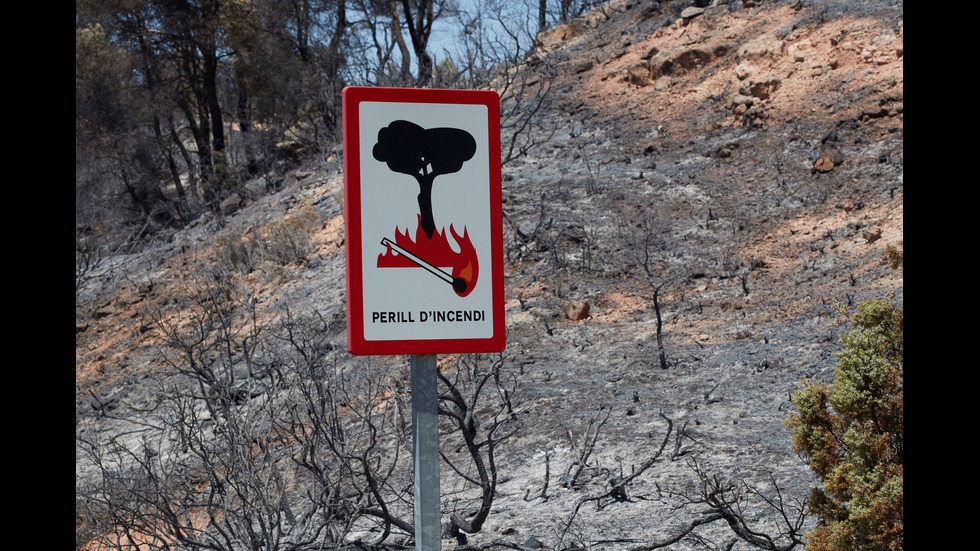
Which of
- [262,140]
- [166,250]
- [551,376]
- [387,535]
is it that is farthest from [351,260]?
[262,140]

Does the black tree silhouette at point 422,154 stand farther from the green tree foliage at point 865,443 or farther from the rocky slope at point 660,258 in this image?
the rocky slope at point 660,258

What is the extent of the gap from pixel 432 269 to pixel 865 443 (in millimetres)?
1934

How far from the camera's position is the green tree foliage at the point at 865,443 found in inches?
118

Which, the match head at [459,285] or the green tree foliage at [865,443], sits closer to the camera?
the match head at [459,285]

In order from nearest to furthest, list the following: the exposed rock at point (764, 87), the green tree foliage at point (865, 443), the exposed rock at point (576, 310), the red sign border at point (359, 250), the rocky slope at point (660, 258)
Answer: the red sign border at point (359, 250), the green tree foliage at point (865, 443), the rocky slope at point (660, 258), the exposed rock at point (576, 310), the exposed rock at point (764, 87)

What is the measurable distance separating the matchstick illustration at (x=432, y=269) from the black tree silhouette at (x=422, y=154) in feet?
0.21

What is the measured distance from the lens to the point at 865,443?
→ 10.2 ft

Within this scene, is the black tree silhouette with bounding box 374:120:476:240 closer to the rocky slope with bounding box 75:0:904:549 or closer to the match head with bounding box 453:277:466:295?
the match head with bounding box 453:277:466:295

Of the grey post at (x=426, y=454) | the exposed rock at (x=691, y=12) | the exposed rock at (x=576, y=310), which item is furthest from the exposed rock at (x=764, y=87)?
the grey post at (x=426, y=454)

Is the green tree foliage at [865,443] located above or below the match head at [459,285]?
below

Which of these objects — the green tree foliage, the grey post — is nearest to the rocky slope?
the green tree foliage

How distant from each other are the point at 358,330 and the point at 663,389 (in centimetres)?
542

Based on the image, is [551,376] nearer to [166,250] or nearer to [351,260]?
[351,260]
